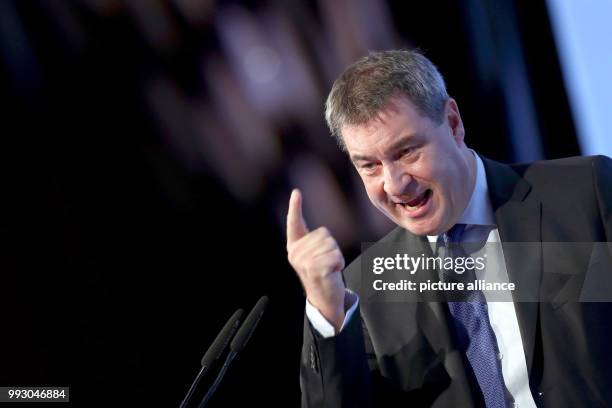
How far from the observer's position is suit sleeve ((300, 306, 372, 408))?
144 centimetres

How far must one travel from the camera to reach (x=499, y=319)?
1.53 metres

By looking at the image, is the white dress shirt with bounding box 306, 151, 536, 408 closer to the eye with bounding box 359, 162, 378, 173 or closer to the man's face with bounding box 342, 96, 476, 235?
the man's face with bounding box 342, 96, 476, 235

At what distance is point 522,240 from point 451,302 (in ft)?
0.70

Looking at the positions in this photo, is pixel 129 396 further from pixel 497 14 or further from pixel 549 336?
pixel 497 14

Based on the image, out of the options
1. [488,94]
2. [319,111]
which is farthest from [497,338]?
[319,111]

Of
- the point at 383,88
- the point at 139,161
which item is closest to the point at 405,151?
the point at 383,88

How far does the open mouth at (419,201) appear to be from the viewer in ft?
5.04

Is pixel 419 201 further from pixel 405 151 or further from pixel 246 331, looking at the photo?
pixel 246 331

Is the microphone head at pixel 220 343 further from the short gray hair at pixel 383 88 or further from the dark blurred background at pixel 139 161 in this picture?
the dark blurred background at pixel 139 161

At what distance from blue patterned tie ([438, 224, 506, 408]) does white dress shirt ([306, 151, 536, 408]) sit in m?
0.01

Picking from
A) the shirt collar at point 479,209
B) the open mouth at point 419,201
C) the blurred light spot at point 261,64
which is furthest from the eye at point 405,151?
the blurred light spot at point 261,64

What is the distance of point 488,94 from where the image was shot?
6.61 feet

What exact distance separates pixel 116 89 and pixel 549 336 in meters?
1.49

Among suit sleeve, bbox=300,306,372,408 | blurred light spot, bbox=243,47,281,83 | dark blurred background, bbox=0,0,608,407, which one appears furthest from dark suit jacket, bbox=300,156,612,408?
blurred light spot, bbox=243,47,281,83
